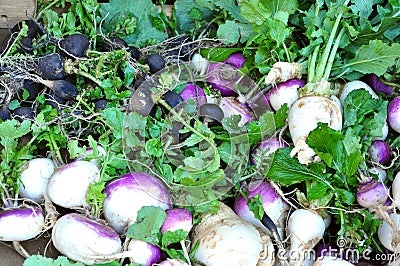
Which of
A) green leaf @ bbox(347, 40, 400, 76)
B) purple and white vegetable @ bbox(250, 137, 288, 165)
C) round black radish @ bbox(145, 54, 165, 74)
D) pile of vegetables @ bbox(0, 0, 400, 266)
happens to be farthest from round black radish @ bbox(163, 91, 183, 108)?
green leaf @ bbox(347, 40, 400, 76)

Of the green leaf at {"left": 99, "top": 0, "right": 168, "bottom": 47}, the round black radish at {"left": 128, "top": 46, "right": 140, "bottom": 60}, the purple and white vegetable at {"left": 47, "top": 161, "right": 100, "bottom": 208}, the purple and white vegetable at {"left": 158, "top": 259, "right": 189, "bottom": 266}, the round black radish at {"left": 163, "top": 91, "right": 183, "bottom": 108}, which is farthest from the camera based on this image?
the green leaf at {"left": 99, "top": 0, "right": 168, "bottom": 47}

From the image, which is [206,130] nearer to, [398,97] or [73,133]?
[73,133]

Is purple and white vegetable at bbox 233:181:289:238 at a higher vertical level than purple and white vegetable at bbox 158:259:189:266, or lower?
lower

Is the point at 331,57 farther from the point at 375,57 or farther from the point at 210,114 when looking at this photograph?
the point at 210,114

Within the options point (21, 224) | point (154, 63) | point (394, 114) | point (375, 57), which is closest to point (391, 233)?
point (394, 114)

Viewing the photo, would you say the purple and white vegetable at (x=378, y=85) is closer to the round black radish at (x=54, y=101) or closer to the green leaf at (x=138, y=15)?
the green leaf at (x=138, y=15)

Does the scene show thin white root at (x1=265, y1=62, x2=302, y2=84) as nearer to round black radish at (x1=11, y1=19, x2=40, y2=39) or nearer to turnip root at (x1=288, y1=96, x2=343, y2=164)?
turnip root at (x1=288, y1=96, x2=343, y2=164)
